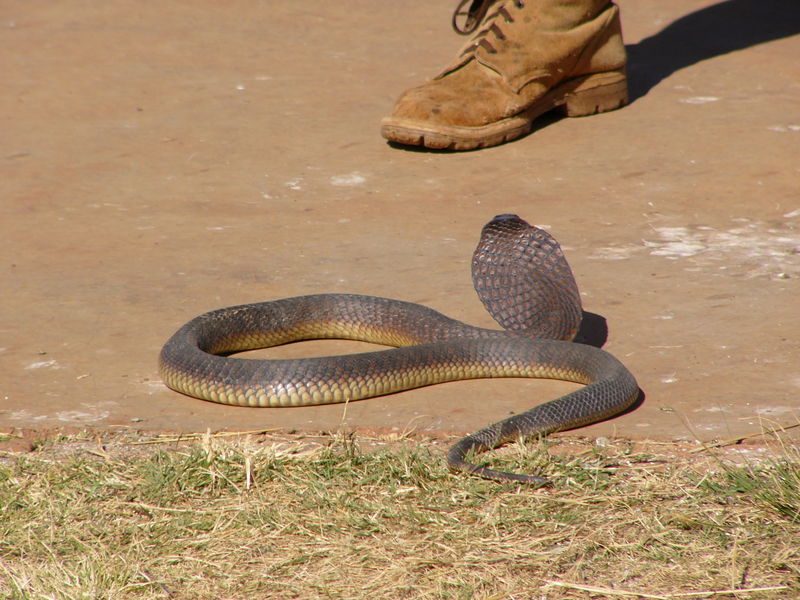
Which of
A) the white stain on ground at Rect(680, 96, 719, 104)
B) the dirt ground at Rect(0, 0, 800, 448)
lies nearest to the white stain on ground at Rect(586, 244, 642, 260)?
the dirt ground at Rect(0, 0, 800, 448)

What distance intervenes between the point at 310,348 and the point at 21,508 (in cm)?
174

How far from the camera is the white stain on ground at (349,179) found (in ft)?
22.3

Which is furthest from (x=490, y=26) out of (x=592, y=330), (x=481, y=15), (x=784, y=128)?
(x=592, y=330)

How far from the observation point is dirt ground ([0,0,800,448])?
4195 millimetres

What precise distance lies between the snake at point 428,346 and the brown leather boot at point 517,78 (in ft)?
8.57

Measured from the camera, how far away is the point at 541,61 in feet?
24.0

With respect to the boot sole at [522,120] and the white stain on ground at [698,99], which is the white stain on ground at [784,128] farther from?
the boot sole at [522,120]

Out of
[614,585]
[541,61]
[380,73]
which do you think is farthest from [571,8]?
[614,585]

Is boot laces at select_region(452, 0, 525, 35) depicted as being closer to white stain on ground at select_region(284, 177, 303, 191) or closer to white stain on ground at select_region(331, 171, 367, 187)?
white stain on ground at select_region(331, 171, 367, 187)

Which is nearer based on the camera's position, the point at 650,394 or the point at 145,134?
the point at 650,394

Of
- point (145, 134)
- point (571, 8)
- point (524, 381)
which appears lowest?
point (524, 381)

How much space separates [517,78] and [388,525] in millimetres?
4758

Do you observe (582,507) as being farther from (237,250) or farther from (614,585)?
(237,250)

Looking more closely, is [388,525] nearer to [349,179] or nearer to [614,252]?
[614,252]
